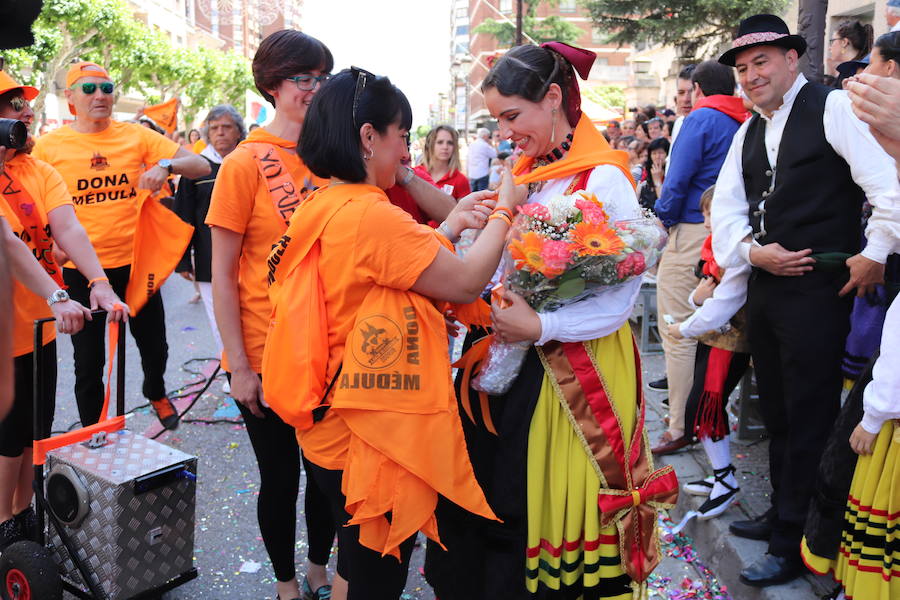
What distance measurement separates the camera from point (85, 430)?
3041mm

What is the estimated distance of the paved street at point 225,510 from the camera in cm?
338

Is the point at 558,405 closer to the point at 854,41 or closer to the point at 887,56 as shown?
the point at 887,56

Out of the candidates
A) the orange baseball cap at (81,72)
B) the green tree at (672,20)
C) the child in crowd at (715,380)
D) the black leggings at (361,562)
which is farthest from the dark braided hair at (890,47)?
the green tree at (672,20)

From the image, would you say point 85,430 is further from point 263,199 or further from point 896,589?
point 896,589

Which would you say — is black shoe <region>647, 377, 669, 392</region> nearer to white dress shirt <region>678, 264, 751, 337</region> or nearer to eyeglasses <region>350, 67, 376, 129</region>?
white dress shirt <region>678, 264, 751, 337</region>

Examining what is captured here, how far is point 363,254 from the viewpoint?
2012 mm

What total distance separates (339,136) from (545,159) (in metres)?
0.72

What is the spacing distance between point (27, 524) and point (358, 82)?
8.46ft

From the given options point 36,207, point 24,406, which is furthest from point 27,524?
point 36,207

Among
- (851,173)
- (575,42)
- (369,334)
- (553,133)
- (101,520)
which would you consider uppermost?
(575,42)

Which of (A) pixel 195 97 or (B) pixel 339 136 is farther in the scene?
(A) pixel 195 97

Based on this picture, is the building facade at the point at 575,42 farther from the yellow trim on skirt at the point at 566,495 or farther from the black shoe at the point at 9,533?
the yellow trim on skirt at the point at 566,495

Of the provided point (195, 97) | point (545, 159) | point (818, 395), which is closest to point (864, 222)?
point (818, 395)

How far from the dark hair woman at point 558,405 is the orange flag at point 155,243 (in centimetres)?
278
